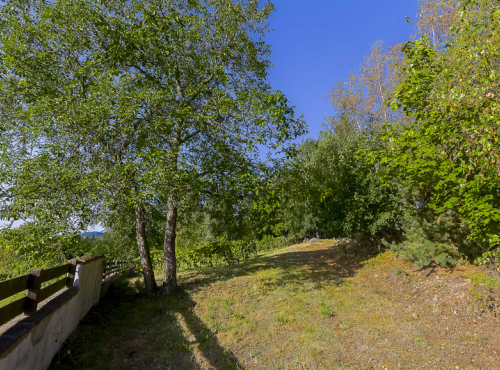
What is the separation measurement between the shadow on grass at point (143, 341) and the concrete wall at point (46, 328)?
39 cm

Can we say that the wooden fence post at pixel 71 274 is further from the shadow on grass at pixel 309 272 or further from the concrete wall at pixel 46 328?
the shadow on grass at pixel 309 272

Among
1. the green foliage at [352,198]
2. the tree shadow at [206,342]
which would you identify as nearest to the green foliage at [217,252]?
the green foliage at [352,198]

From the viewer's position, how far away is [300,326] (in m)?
6.93

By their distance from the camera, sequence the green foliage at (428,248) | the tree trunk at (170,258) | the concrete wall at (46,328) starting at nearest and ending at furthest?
the concrete wall at (46,328) < the green foliage at (428,248) < the tree trunk at (170,258)

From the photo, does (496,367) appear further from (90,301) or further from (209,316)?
(90,301)

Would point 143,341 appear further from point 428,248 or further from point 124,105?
point 428,248

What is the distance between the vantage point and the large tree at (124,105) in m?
8.19

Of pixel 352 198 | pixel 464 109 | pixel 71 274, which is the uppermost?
pixel 464 109

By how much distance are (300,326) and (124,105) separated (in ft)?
26.9

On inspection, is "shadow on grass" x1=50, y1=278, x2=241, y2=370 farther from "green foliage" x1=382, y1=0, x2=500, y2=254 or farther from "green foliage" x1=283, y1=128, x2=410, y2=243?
"green foliage" x1=382, y1=0, x2=500, y2=254

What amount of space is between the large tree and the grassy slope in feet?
9.88

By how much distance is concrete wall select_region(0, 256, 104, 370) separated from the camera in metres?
3.59

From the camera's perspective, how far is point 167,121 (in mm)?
8711

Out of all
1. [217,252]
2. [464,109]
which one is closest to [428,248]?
[464,109]
